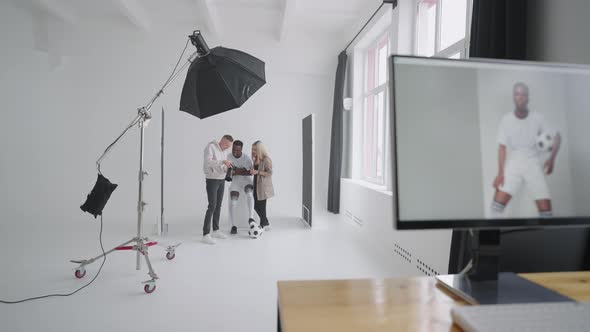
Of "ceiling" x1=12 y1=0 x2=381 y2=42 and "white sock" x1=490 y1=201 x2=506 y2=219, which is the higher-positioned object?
"ceiling" x1=12 y1=0 x2=381 y2=42

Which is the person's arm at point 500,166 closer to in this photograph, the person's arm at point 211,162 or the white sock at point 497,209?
the white sock at point 497,209

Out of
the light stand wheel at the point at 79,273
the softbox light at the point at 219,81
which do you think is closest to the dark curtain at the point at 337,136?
the softbox light at the point at 219,81

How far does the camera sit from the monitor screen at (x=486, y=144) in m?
0.65

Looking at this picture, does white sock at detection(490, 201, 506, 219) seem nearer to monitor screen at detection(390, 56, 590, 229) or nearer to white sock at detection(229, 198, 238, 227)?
monitor screen at detection(390, 56, 590, 229)

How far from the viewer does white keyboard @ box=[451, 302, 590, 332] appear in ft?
1.73

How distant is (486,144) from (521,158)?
8 centimetres

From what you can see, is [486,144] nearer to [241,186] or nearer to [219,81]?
[219,81]

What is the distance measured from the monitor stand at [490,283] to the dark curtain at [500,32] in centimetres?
91

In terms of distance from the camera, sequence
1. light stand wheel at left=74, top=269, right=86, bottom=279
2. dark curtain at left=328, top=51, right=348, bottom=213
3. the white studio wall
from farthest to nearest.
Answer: dark curtain at left=328, top=51, right=348, bottom=213 < the white studio wall < light stand wheel at left=74, top=269, right=86, bottom=279

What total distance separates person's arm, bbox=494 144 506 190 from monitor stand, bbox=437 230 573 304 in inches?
5.7

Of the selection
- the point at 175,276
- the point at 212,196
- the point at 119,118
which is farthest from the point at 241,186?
the point at 119,118

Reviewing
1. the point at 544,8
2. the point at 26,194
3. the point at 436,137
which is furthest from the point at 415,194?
the point at 26,194

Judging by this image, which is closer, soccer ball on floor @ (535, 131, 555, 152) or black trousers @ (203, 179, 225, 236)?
soccer ball on floor @ (535, 131, 555, 152)

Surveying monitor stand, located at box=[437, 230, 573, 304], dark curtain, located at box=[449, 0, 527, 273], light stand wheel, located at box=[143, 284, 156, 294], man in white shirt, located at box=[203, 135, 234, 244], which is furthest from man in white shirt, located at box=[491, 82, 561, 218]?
man in white shirt, located at box=[203, 135, 234, 244]
